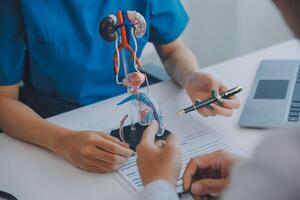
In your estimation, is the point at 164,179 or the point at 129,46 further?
the point at 129,46

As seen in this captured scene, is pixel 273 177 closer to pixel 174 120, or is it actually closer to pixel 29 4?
pixel 174 120

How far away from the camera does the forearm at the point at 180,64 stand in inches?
44.8

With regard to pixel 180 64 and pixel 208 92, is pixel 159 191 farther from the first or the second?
pixel 180 64

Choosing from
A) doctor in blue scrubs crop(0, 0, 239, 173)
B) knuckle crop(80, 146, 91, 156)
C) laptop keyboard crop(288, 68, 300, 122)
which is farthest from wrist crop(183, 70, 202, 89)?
knuckle crop(80, 146, 91, 156)

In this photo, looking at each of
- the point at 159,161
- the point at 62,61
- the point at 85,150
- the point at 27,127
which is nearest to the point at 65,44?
the point at 62,61

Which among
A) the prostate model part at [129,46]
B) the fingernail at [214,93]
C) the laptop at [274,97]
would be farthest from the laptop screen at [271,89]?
the prostate model part at [129,46]

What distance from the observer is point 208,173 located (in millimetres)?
772

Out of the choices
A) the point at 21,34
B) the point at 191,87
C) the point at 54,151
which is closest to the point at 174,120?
the point at 191,87

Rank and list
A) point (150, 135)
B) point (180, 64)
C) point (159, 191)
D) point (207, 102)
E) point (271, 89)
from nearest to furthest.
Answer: point (159, 191), point (150, 135), point (207, 102), point (271, 89), point (180, 64)

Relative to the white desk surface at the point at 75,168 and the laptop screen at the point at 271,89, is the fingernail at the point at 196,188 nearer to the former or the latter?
the white desk surface at the point at 75,168

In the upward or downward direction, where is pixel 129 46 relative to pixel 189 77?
upward

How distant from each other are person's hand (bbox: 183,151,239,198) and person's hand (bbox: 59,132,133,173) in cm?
14

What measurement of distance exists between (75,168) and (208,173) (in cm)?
26

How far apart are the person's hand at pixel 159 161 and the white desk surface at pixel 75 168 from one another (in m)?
0.06
